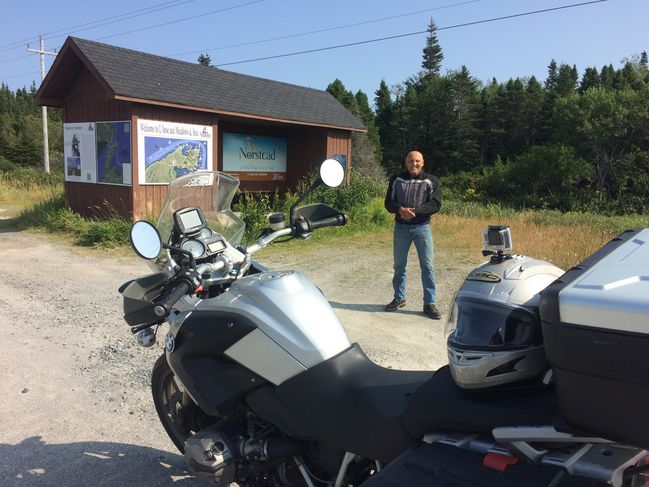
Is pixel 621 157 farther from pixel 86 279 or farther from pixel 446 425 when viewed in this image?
pixel 446 425

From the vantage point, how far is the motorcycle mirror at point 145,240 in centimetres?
244

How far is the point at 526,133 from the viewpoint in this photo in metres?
61.1

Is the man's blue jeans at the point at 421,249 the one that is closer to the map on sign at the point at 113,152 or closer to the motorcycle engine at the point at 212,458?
the motorcycle engine at the point at 212,458

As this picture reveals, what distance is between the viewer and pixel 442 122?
64.4 meters

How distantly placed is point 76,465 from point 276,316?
75.2 inches

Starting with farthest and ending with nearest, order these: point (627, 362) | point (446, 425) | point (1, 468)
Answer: point (1, 468) < point (446, 425) < point (627, 362)

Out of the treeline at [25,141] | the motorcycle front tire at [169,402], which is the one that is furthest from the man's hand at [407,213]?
the treeline at [25,141]

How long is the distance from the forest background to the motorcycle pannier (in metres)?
33.6

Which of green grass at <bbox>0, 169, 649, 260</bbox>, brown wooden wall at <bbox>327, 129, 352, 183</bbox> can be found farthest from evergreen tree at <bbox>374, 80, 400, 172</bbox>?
Result: green grass at <bbox>0, 169, 649, 260</bbox>

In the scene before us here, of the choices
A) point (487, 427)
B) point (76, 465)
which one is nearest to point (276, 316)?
point (487, 427)

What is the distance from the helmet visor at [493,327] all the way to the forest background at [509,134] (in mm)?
33343

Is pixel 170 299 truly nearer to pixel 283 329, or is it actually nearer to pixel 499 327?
pixel 283 329

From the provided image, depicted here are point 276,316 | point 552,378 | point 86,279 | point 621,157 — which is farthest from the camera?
point 621,157

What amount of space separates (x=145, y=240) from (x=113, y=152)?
34.1 feet
